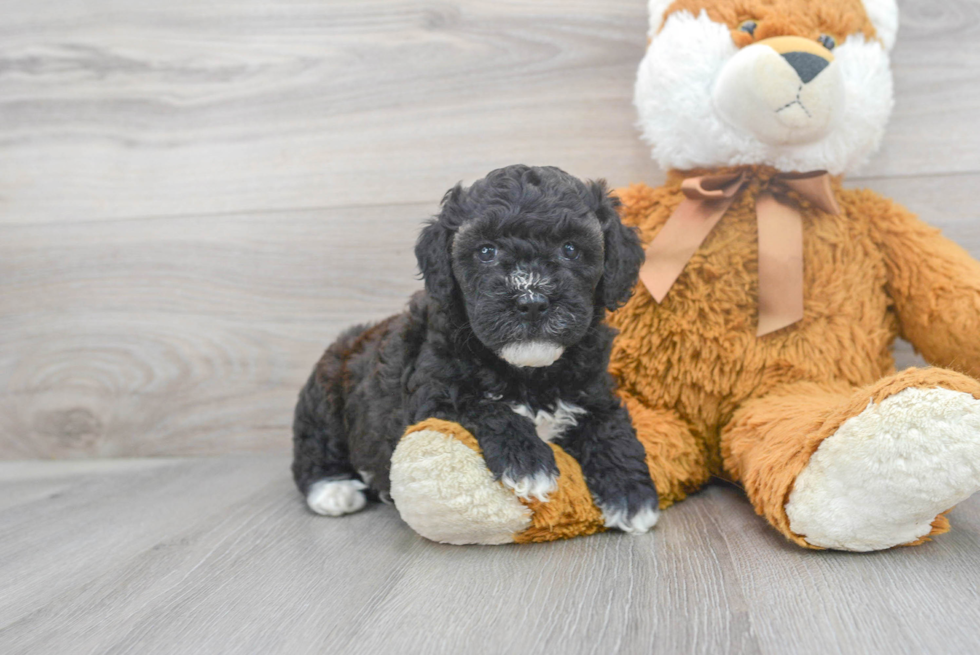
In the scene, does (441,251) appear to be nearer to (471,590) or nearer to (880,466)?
(471,590)

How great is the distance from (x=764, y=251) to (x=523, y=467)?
0.64m

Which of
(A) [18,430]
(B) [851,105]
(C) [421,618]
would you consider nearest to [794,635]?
(C) [421,618]

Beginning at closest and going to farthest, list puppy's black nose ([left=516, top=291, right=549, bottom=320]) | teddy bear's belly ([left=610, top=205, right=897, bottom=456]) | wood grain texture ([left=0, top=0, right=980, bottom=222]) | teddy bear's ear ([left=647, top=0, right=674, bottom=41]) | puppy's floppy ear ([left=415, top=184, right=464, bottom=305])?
puppy's black nose ([left=516, top=291, right=549, bottom=320]), puppy's floppy ear ([left=415, top=184, right=464, bottom=305]), teddy bear's belly ([left=610, top=205, right=897, bottom=456]), teddy bear's ear ([left=647, top=0, right=674, bottom=41]), wood grain texture ([left=0, top=0, right=980, bottom=222])

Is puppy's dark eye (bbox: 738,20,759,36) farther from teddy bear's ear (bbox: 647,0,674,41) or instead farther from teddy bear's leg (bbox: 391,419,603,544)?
teddy bear's leg (bbox: 391,419,603,544)

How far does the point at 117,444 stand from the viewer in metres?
2.04

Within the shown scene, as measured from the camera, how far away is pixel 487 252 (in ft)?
3.57

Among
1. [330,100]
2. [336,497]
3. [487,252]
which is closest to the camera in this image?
[487,252]

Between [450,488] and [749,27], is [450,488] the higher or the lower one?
the lower one

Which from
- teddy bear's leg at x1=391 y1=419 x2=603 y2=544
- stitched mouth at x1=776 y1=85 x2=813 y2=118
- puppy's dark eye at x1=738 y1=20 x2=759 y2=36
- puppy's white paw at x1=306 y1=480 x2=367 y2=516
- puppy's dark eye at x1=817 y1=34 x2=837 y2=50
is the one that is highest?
puppy's dark eye at x1=738 y1=20 x2=759 y2=36

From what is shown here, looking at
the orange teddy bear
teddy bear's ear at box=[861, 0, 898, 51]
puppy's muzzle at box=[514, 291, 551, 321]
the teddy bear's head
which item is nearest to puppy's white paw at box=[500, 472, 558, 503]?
the orange teddy bear

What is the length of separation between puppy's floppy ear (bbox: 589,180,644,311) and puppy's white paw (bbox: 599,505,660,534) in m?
0.32

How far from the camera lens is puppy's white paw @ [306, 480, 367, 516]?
1.42 metres

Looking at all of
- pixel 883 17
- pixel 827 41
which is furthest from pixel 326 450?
pixel 883 17

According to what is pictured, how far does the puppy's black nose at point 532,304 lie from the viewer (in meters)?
1.02
